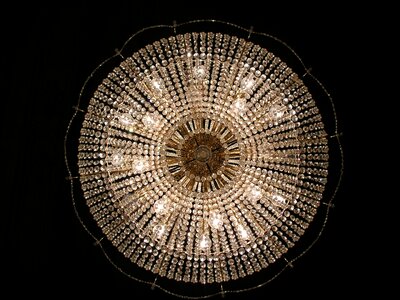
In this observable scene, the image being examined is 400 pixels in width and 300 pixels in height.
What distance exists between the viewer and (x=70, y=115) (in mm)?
2166

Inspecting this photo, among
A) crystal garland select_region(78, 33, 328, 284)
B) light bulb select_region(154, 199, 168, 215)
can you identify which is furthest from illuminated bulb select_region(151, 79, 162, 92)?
light bulb select_region(154, 199, 168, 215)

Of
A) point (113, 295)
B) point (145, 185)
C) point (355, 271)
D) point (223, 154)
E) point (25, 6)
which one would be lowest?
point (113, 295)

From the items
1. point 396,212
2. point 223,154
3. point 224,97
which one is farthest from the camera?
point 396,212

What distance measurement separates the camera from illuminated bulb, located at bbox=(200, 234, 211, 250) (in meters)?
1.78

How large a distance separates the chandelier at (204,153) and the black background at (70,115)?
32 centimetres

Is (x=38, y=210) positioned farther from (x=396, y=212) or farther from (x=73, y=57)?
(x=396, y=212)

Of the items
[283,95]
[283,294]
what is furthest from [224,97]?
[283,294]

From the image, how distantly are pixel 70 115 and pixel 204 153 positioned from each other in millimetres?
623

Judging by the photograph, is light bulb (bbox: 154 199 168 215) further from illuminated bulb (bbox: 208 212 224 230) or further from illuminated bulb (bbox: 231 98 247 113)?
illuminated bulb (bbox: 231 98 247 113)

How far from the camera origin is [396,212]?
2129 mm

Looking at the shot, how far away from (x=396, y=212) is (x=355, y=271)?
0.28m

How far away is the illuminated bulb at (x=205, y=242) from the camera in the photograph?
1.78m

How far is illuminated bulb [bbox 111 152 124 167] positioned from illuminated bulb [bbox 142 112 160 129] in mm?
133

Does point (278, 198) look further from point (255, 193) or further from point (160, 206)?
point (160, 206)
